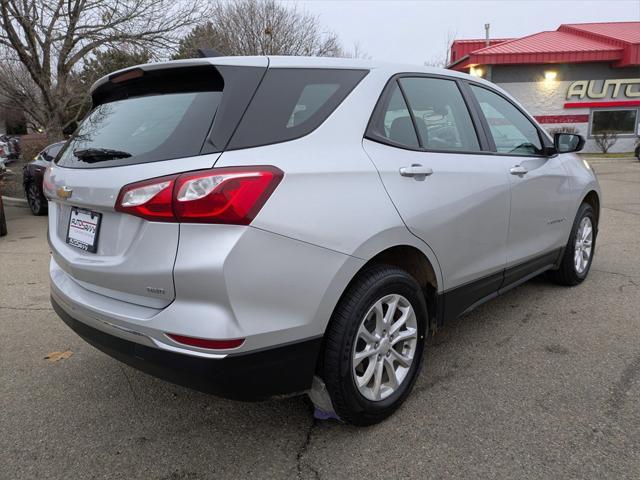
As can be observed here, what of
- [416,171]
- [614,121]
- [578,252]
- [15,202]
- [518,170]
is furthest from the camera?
[614,121]

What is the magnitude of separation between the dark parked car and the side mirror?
8.07 metres

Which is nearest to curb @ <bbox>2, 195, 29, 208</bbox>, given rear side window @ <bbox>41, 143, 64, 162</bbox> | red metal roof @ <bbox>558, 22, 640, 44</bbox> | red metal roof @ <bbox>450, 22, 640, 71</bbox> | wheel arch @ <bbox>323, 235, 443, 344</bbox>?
rear side window @ <bbox>41, 143, 64, 162</bbox>

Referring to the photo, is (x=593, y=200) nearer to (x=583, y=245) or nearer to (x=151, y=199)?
(x=583, y=245)

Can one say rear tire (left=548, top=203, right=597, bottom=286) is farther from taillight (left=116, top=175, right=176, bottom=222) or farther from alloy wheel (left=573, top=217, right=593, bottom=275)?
taillight (left=116, top=175, right=176, bottom=222)

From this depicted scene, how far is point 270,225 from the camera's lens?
1.92m

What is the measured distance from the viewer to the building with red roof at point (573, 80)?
20.5 m

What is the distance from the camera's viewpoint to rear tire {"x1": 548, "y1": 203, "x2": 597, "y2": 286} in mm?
4297

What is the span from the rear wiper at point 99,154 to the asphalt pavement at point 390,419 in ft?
4.42

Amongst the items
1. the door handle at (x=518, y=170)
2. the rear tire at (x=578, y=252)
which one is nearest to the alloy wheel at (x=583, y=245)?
the rear tire at (x=578, y=252)

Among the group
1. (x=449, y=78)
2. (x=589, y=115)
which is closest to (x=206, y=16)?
(x=449, y=78)

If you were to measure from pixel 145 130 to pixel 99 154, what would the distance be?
0.26 metres

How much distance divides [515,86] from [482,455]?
21.9 m

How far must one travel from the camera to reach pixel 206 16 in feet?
45.4

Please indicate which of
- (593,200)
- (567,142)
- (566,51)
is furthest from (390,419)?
(566,51)
